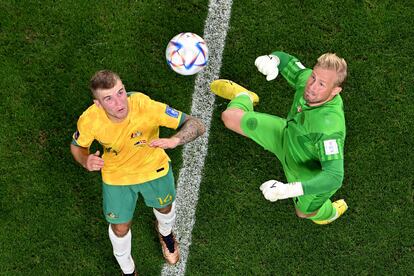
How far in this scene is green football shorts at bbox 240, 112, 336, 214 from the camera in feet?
19.1

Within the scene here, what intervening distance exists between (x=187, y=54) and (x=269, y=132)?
43.7 inches

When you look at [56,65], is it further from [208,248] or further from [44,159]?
[208,248]

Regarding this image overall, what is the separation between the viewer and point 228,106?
6.12 meters

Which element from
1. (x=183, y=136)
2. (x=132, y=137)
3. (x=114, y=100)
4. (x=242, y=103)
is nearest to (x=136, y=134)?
(x=132, y=137)

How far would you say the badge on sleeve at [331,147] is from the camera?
16.5ft

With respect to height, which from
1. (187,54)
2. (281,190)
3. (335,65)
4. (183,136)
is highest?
(335,65)

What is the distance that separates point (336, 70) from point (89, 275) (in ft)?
10.8

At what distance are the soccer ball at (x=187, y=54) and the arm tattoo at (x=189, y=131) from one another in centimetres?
80

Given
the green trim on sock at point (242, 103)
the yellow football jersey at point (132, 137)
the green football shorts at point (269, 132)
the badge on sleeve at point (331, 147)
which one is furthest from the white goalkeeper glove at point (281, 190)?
the green trim on sock at point (242, 103)

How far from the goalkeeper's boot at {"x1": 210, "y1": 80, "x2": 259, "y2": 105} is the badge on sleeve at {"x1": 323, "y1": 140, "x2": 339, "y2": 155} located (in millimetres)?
1410

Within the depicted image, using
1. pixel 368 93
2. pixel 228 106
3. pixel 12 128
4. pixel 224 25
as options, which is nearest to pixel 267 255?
pixel 228 106

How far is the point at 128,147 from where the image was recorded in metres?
5.26

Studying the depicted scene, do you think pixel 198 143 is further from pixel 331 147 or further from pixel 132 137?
pixel 331 147

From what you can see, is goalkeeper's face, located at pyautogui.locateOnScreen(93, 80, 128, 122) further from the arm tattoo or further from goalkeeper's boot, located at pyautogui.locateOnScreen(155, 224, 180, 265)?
goalkeeper's boot, located at pyautogui.locateOnScreen(155, 224, 180, 265)
